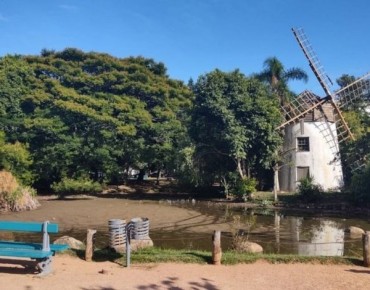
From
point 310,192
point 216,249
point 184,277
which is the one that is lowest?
point 184,277

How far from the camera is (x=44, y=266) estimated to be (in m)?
8.81

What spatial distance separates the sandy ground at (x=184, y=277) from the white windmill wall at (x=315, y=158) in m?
25.6

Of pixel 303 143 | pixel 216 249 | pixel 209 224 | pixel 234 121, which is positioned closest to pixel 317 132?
pixel 303 143

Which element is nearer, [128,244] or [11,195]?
[128,244]

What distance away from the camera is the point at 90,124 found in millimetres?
38594

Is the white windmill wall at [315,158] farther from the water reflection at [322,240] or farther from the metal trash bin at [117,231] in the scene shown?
the metal trash bin at [117,231]

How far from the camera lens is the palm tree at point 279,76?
37781 mm

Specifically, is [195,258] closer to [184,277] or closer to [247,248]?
[184,277]

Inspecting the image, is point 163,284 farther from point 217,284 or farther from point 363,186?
point 363,186

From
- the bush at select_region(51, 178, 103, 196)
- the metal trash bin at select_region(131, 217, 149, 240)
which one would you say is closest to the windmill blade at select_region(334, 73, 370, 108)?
the bush at select_region(51, 178, 103, 196)

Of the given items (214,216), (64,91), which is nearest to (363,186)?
(214,216)

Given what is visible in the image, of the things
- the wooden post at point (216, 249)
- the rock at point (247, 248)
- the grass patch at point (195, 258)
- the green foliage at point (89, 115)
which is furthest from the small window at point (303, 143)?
the wooden post at point (216, 249)

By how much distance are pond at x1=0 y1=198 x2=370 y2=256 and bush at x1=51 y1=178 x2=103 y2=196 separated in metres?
3.04

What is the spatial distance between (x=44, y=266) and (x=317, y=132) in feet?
101
